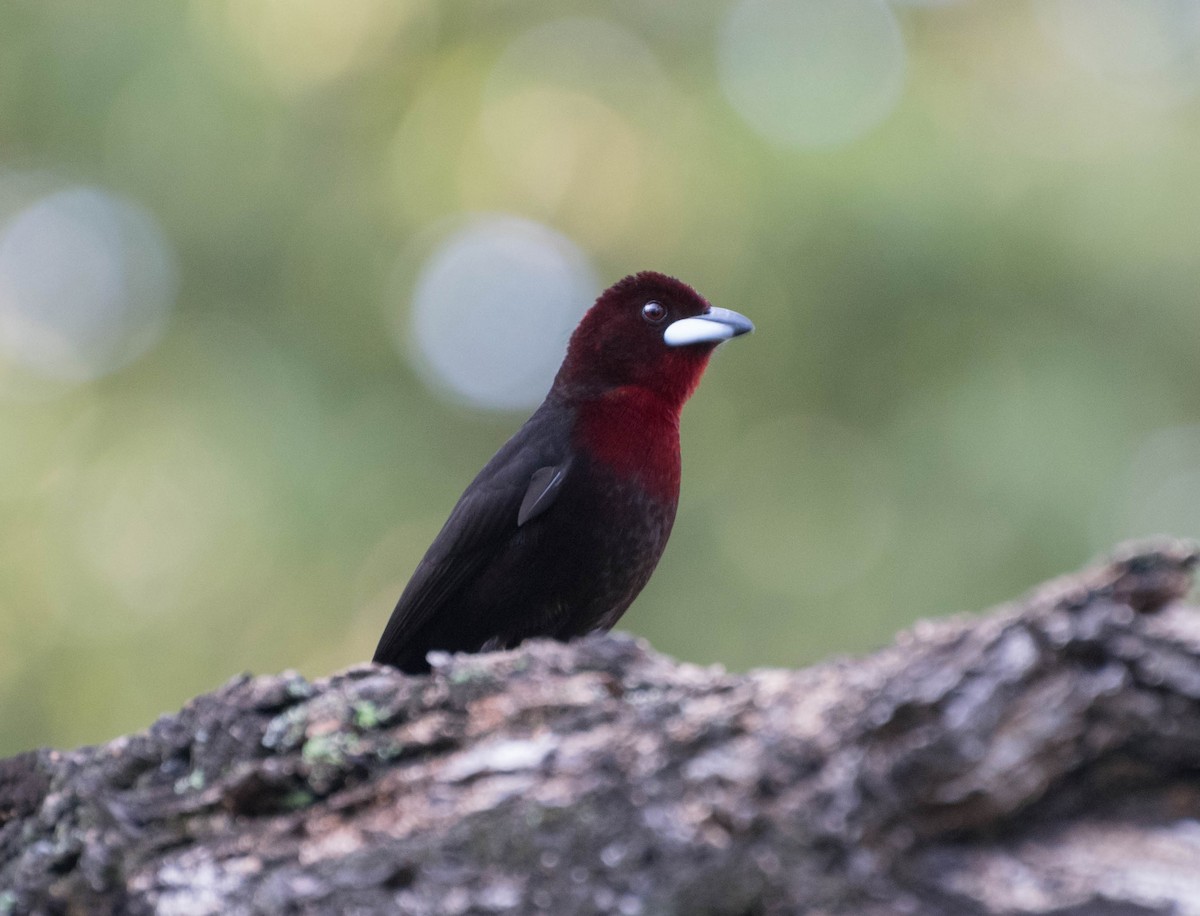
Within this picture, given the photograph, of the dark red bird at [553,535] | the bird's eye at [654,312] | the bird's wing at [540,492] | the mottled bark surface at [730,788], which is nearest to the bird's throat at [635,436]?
the dark red bird at [553,535]

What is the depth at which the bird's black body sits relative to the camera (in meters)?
3.60

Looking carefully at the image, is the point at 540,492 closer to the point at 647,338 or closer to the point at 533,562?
the point at 533,562

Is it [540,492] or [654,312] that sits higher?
[654,312]

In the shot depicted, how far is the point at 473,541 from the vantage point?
372 centimetres

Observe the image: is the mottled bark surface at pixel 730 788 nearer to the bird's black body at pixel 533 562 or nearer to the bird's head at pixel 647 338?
the bird's black body at pixel 533 562

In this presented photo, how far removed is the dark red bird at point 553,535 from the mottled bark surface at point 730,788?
3.63 ft

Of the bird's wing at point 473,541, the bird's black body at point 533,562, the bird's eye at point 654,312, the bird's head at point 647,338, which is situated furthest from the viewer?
the bird's eye at point 654,312

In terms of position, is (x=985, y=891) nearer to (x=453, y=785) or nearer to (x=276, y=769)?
(x=453, y=785)

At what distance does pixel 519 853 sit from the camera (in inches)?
82.8

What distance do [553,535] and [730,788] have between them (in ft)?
5.59

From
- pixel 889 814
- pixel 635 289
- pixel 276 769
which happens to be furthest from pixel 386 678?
pixel 635 289

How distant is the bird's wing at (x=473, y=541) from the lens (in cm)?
370

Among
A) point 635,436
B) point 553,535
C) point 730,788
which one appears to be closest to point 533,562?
point 553,535

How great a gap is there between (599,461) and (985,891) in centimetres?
204
